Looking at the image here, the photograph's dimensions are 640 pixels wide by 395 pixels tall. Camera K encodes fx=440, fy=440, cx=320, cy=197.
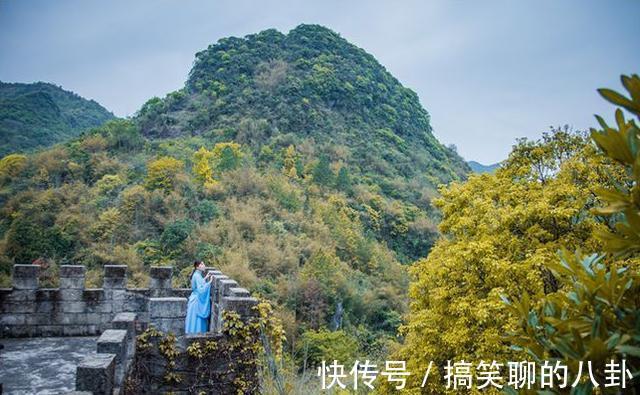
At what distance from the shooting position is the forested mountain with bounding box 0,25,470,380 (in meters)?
19.5

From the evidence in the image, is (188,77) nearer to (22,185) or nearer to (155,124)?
(155,124)

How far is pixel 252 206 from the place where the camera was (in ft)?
85.4

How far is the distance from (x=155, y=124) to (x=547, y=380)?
150ft

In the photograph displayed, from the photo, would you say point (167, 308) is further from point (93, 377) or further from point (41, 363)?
point (41, 363)

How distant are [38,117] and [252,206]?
28489 mm

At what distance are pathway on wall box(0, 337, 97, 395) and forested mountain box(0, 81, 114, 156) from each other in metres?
31.0

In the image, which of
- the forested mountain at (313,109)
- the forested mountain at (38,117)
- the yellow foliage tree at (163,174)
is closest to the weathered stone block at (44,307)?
the yellow foliage tree at (163,174)

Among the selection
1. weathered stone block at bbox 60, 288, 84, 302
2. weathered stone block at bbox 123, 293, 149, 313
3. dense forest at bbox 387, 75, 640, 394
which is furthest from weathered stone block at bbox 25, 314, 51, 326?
dense forest at bbox 387, 75, 640, 394

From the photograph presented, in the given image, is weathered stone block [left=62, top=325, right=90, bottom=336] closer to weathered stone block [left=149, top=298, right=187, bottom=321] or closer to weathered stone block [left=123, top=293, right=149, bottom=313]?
weathered stone block [left=123, top=293, right=149, bottom=313]

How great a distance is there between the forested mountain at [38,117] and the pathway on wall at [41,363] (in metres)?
31.0

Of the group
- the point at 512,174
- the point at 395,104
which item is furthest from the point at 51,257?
the point at 395,104

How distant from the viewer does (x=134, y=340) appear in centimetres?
516

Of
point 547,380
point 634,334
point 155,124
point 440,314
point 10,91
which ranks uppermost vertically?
point 10,91

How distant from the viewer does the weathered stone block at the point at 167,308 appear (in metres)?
5.40
